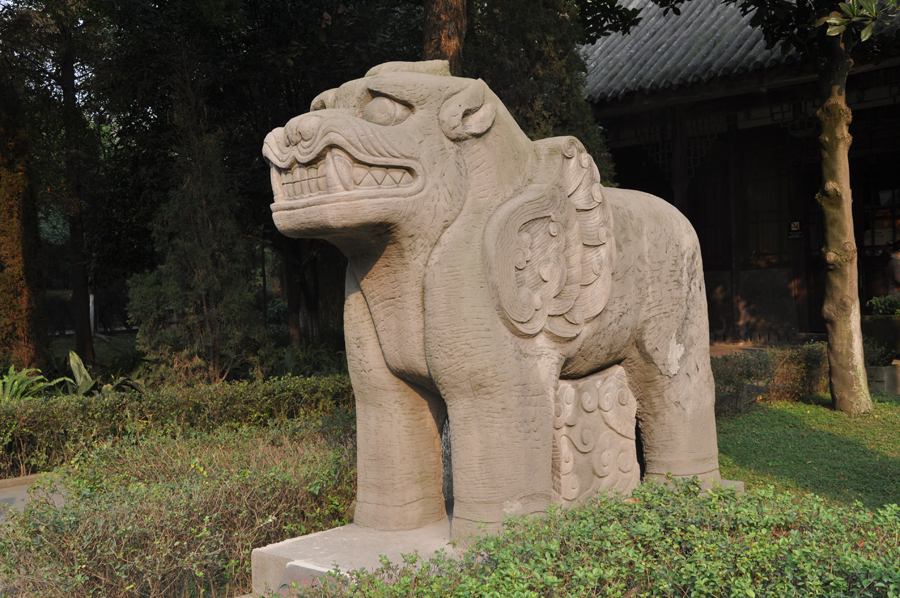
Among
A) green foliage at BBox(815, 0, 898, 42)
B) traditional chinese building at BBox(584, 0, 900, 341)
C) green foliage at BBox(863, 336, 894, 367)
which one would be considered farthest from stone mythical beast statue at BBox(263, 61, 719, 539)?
traditional chinese building at BBox(584, 0, 900, 341)

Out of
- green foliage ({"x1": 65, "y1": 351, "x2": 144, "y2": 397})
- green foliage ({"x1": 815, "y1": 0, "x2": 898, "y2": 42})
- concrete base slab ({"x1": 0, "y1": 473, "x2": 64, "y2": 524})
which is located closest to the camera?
concrete base slab ({"x1": 0, "y1": 473, "x2": 64, "y2": 524})

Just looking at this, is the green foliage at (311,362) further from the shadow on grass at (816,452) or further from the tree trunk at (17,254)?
the shadow on grass at (816,452)

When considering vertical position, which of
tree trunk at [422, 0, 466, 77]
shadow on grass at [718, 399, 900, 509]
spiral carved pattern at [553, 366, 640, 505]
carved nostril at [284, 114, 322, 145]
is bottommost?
shadow on grass at [718, 399, 900, 509]

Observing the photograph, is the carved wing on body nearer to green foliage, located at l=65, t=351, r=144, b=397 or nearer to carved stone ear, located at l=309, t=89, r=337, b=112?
carved stone ear, located at l=309, t=89, r=337, b=112

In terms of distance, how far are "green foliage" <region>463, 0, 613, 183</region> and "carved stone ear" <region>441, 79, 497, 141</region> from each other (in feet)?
14.3

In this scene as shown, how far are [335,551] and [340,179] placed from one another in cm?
145

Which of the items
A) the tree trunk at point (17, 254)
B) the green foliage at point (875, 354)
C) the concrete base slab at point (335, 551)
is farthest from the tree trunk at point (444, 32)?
the green foliage at point (875, 354)

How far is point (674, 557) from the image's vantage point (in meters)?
2.29

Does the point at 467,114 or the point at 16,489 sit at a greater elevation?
the point at 467,114

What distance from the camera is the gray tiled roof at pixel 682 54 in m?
9.11

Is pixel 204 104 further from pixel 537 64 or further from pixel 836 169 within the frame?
pixel 836 169

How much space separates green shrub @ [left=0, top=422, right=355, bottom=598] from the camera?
317 centimetres

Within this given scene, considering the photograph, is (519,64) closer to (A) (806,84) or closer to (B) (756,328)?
(A) (806,84)

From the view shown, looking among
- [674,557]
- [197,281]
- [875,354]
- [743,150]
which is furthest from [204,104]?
[875,354]
